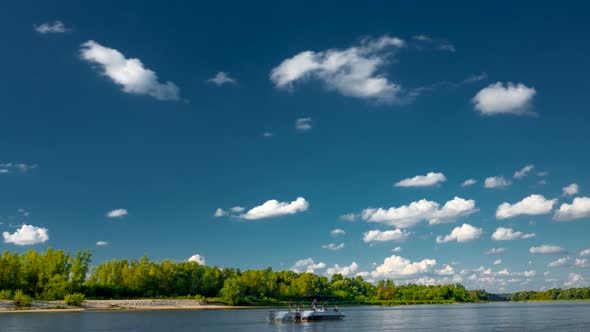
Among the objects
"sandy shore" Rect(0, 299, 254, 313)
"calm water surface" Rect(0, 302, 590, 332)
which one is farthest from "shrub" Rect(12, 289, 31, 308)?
"calm water surface" Rect(0, 302, 590, 332)

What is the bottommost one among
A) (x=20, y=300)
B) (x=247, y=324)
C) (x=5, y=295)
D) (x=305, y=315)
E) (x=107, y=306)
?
(x=305, y=315)

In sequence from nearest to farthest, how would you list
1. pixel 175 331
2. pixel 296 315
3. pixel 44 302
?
1. pixel 175 331
2. pixel 296 315
3. pixel 44 302

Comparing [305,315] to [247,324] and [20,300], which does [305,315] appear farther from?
[20,300]

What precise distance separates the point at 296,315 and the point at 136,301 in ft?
232

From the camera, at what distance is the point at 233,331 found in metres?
91.8

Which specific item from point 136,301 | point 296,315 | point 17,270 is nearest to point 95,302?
point 136,301

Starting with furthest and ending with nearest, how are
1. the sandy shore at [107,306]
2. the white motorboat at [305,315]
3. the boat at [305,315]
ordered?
1. the sandy shore at [107,306]
2. the white motorboat at [305,315]
3. the boat at [305,315]

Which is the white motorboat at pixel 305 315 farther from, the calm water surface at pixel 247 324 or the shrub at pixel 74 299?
the shrub at pixel 74 299

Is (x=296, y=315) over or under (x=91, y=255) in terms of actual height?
under

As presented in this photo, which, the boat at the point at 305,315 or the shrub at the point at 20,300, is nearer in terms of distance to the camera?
the boat at the point at 305,315

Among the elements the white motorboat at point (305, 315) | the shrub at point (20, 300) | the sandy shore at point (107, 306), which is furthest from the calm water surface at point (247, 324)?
the shrub at point (20, 300)

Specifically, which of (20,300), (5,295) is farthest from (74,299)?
(5,295)

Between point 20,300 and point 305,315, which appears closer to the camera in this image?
point 305,315

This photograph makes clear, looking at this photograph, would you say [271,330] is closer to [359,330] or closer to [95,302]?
[359,330]
